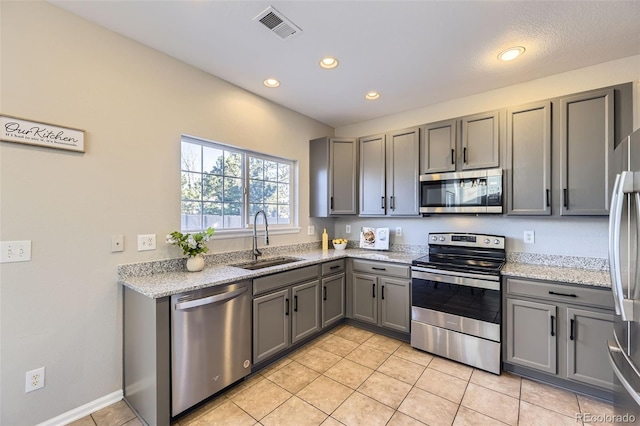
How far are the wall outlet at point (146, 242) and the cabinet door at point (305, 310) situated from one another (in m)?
1.25

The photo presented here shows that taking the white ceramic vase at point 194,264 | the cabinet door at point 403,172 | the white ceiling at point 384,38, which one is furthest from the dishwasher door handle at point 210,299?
the cabinet door at point 403,172

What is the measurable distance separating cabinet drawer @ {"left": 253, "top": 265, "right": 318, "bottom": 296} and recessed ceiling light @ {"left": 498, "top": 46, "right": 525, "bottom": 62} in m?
2.52

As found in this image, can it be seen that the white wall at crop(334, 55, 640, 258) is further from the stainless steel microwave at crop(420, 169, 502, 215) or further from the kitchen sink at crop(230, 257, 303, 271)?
the kitchen sink at crop(230, 257, 303, 271)

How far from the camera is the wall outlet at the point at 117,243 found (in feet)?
6.44

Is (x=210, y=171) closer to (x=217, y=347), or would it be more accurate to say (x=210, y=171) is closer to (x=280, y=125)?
(x=280, y=125)

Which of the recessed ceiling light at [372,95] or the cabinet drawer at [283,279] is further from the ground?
the recessed ceiling light at [372,95]

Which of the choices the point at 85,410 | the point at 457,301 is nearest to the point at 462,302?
the point at 457,301

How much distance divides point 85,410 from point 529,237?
3.90 meters

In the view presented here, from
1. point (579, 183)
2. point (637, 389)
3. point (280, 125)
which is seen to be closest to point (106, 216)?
point (280, 125)

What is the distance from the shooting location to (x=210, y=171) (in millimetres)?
2684

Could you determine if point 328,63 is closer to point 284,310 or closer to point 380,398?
point 284,310

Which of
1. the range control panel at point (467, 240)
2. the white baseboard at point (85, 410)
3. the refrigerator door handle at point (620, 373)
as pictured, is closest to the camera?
the refrigerator door handle at point (620, 373)

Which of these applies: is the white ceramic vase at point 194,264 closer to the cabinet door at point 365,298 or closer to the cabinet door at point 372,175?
the cabinet door at point 365,298

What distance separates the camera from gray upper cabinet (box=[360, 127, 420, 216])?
3.15m
